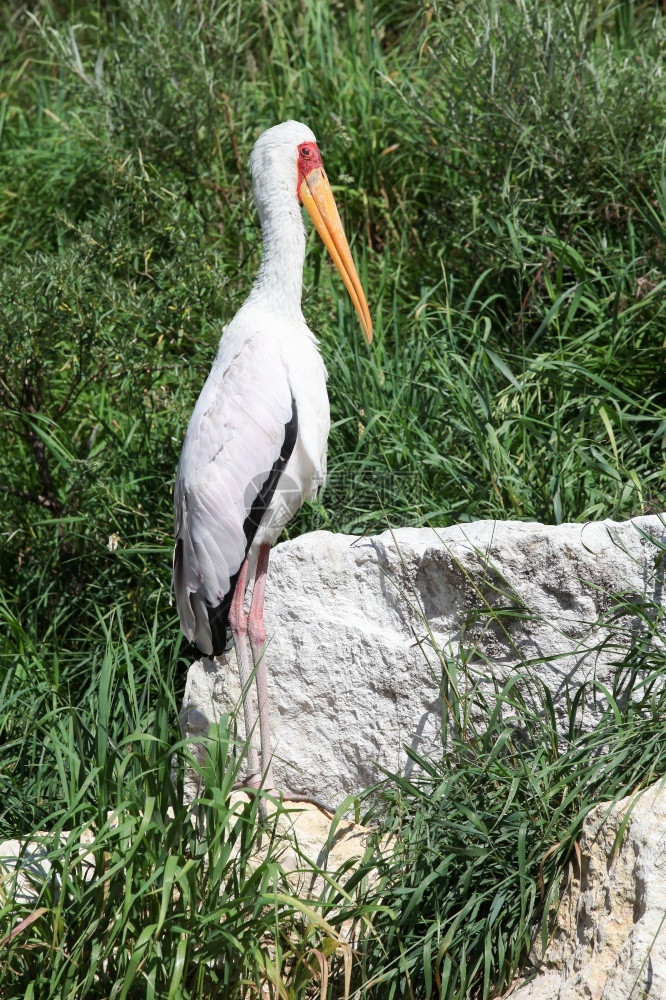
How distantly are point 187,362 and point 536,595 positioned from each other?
1.87 m

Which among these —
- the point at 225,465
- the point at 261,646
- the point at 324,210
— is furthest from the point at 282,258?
the point at 261,646

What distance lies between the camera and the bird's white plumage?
3381 millimetres

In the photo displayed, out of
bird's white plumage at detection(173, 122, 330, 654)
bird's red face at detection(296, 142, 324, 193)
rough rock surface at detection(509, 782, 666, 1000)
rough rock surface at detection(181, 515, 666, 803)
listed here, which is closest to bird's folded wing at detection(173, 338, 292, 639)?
bird's white plumage at detection(173, 122, 330, 654)

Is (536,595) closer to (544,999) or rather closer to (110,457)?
(544,999)

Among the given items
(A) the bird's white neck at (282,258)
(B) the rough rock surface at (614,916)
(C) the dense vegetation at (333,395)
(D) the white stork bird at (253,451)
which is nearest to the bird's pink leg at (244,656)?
(D) the white stork bird at (253,451)

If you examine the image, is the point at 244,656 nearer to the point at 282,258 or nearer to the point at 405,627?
the point at 405,627

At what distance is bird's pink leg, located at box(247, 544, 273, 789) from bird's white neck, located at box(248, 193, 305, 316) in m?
0.80

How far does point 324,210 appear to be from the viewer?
12.3ft

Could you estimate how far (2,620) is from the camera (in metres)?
4.00

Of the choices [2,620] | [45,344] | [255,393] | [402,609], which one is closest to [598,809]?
[402,609]

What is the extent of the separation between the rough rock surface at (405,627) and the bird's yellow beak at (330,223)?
0.89 m

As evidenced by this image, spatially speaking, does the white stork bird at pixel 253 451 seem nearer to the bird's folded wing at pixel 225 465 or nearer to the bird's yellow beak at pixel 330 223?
the bird's folded wing at pixel 225 465

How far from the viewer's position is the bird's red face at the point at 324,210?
3674mm

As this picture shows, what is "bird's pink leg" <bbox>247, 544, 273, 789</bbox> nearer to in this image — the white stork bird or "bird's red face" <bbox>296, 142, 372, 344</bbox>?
the white stork bird
